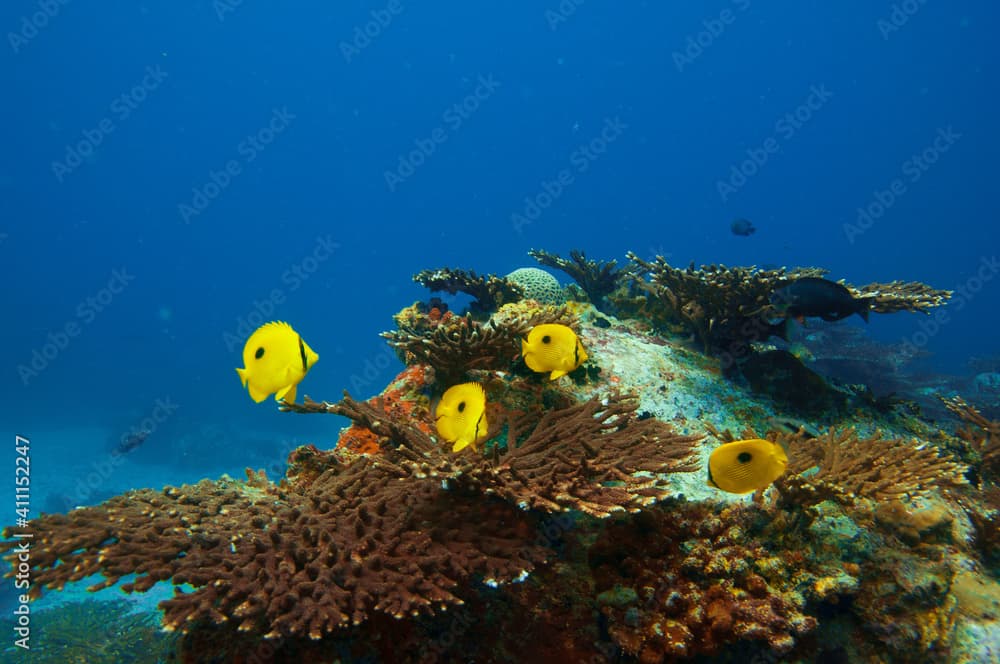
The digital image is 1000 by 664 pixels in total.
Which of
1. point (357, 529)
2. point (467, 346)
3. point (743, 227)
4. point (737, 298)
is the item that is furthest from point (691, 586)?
point (743, 227)

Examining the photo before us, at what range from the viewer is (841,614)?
3.06 m

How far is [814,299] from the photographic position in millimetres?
5152

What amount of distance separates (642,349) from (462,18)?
5922 inches

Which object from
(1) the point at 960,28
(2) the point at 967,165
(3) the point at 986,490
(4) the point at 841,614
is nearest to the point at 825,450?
(4) the point at 841,614

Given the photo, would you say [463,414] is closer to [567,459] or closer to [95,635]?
[567,459]

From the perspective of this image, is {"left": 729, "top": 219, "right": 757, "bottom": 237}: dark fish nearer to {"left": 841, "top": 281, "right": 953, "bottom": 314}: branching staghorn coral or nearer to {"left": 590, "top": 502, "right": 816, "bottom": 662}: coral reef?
{"left": 841, "top": 281, "right": 953, "bottom": 314}: branching staghorn coral

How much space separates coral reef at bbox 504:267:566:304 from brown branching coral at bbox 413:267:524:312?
25.2 inches

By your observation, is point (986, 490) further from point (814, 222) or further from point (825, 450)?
point (814, 222)

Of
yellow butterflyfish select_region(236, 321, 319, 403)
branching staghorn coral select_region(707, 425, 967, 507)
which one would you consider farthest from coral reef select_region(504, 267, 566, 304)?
yellow butterflyfish select_region(236, 321, 319, 403)

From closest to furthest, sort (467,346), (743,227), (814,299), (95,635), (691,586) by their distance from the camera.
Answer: (691,586), (467,346), (814,299), (95,635), (743,227)

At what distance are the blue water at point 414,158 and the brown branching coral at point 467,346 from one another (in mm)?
65836

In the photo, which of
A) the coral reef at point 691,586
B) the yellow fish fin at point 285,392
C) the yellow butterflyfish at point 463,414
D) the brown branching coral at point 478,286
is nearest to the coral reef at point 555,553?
the coral reef at point 691,586

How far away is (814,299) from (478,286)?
437 cm

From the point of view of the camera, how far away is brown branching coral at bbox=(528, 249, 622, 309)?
28.4 feet
